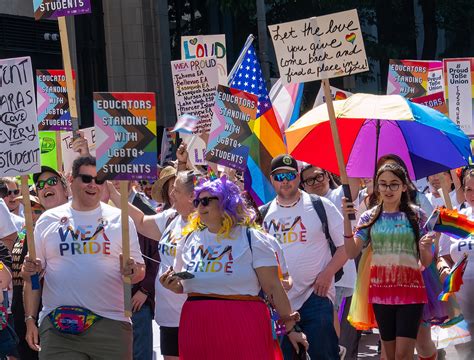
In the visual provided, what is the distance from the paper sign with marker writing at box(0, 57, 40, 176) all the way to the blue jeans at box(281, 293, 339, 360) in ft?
6.65

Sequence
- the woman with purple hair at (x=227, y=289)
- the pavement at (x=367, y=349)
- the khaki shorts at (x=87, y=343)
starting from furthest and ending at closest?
the pavement at (x=367, y=349), the khaki shorts at (x=87, y=343), the woman with purple hair at (x=227, y=289)

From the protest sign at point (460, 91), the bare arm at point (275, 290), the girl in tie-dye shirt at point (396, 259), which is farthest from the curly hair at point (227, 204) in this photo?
the protest sign at point (460, 91)

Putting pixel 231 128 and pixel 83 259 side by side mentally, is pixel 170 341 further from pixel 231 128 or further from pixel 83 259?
pixel 231 128

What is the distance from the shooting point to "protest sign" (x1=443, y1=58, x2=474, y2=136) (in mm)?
14453

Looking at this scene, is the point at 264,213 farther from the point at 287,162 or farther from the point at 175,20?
the point at 175,20

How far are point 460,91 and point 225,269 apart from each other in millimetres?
8659

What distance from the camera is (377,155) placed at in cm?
899

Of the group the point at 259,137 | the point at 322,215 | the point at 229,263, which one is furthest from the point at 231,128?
the point at 229,263

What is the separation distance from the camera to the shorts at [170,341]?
8.20 meters

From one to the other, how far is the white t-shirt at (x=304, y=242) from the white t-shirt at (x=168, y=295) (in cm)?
73

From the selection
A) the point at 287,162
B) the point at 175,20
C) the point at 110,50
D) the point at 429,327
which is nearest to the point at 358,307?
the point at 429,327

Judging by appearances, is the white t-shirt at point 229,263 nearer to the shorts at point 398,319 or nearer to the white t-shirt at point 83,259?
the white t-shirt at point 83,259

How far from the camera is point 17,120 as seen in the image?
7805mm

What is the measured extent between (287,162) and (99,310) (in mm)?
1965
